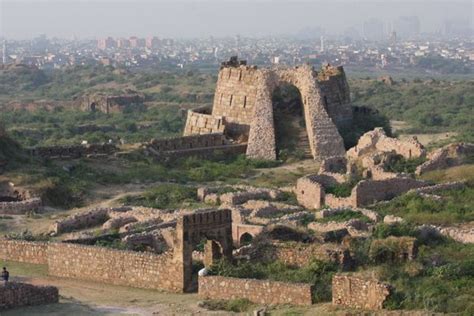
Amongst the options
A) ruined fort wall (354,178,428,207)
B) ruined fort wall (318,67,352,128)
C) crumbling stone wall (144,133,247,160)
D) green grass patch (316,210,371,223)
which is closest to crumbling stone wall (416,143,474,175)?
ruined fort wall (354,178,428,207)

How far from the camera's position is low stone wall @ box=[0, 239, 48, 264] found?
22.2 m

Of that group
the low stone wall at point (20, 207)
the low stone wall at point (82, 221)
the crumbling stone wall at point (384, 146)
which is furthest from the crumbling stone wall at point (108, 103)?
the low stone wall at point (82, 221)

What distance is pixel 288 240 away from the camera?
2184 cm

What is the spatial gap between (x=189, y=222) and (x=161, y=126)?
140ft

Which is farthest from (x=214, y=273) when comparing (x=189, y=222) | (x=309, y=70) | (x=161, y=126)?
(x=161, y=126)

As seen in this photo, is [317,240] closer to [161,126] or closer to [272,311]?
[272,311]

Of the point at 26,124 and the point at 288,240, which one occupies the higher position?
the point at 288,240

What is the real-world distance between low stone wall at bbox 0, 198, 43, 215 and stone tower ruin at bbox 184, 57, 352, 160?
346 inches

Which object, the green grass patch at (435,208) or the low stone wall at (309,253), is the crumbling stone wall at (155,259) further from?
the green grass patch at (435,208)

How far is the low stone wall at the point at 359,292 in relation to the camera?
1681 cm

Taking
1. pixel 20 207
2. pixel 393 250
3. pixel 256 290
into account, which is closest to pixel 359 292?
pixel 256 290

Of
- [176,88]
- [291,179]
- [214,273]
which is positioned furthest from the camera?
[176,88]

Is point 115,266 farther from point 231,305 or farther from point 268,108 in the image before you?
point 268,108

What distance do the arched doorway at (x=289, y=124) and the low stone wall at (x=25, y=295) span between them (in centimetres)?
1660
